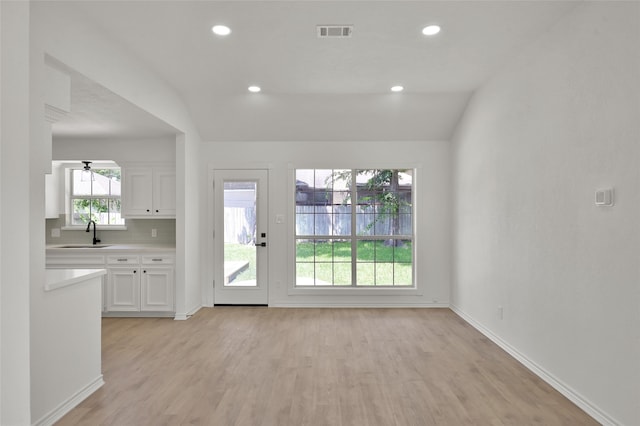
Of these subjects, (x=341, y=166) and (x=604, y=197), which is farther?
(x=341, y=166)

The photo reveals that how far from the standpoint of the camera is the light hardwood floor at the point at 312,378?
8.43ft

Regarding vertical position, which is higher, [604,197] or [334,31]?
[334,31]

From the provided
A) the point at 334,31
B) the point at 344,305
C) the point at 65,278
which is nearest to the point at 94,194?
the point at 65,278

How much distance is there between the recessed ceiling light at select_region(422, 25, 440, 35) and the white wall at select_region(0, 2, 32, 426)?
265cm

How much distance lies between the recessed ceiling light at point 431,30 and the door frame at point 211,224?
308 centimetres

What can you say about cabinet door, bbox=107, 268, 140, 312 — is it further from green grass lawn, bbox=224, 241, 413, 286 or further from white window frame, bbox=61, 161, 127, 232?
green grass lawn, bbox=224, 241, 413, 286

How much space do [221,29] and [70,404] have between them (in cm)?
299

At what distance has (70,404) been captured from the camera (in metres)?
2.68

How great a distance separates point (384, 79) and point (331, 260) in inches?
107

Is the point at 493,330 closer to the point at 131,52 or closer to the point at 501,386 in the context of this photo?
the point at 501,386

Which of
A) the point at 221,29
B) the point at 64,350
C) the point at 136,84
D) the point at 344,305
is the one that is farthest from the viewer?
the point at 344,305

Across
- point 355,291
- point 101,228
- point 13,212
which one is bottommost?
point 355,291

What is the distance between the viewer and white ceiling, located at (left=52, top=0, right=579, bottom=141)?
9.38ft

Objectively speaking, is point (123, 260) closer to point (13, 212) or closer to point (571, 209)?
point (13, 212)
